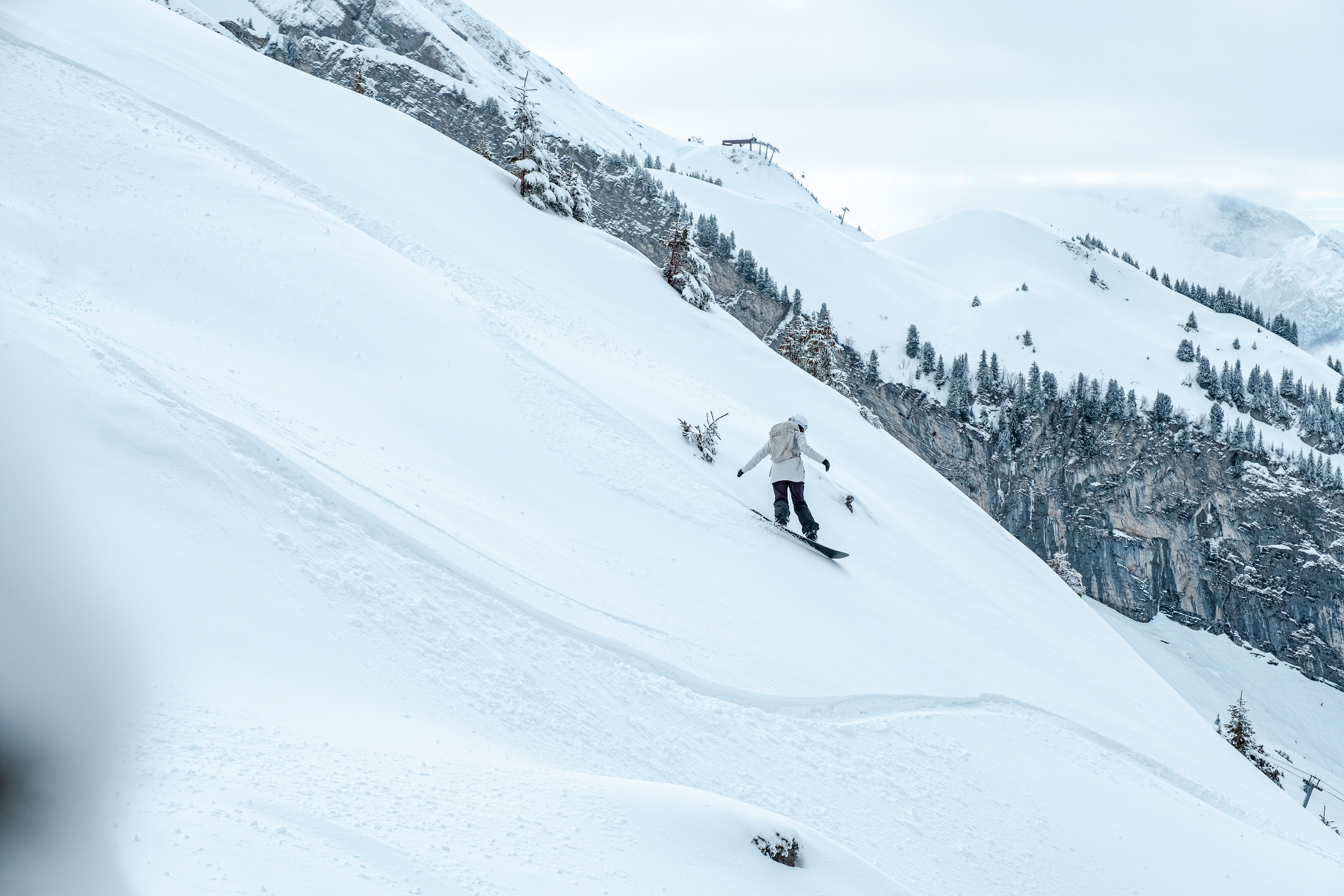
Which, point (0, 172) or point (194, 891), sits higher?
point (0, 172)

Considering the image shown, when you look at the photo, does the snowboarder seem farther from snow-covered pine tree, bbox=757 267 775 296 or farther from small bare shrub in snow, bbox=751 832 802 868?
snow-covered pine tree, bbox=757 267 775 296

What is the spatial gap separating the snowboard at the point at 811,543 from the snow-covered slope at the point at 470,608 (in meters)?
0.17

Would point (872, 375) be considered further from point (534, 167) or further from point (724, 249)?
point (534, 167)

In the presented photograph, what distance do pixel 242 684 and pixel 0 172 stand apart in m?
8.20

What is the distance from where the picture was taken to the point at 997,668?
8.52m

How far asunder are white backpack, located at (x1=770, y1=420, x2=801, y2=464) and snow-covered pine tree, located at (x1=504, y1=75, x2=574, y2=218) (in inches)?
542

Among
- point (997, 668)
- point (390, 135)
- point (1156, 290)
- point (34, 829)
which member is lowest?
point (34, 829)

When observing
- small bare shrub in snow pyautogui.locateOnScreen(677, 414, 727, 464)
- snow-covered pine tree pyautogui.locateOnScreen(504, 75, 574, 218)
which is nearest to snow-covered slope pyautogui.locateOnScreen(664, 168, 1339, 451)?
snow-covered pine tree pyautogui.locateOnScreen(504, 75, 574, 218)

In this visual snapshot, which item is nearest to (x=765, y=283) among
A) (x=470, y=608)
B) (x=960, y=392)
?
(x=960, y=392)

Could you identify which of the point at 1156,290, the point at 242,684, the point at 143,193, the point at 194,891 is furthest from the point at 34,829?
the point at 1156,290

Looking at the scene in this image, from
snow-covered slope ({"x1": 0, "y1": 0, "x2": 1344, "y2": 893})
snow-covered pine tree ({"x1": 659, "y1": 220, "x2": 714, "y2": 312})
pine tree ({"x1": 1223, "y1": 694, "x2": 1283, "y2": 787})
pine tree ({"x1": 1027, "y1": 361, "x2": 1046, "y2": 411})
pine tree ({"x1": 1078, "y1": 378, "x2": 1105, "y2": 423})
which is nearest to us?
snow-covered slope ({"x1": 0, "y1": 0, "x2": 1344, "y2": 893})

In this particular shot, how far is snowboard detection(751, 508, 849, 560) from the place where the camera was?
9.14 meters

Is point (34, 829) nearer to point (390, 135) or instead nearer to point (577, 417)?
point (577, 417)

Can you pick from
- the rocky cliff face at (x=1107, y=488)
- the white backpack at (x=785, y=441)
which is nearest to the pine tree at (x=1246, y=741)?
the white backpack at (x=785, y=441)
